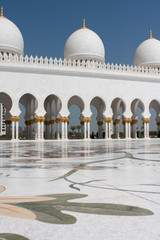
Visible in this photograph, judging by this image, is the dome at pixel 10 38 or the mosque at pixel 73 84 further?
the dome at pixel 10 38

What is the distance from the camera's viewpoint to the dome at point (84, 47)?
20.1 meters

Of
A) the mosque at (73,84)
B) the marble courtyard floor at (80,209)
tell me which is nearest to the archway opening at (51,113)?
the mosque at (73,84)

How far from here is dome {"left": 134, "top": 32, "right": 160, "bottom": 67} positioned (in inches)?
850

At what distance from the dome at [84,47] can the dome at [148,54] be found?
3316 millimetres

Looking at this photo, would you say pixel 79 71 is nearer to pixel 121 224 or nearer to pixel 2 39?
pixel 2 39

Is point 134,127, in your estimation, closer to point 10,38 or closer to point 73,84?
point 73,84

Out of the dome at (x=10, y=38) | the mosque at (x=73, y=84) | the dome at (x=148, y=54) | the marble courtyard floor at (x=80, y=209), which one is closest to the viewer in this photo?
the marble courtyard floor at (x=80, y=209)

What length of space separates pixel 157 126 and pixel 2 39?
509 inches

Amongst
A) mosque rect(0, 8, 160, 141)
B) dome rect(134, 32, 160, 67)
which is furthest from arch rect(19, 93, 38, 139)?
dome rect(134, 32, 160, 67)

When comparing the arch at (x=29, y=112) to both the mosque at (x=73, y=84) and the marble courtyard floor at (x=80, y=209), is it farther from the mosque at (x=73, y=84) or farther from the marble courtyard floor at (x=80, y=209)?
the marble courtyard floor at (x=80, y=209)

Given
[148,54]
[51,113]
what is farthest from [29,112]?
[148,54]

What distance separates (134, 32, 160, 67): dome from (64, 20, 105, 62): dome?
10.9 feet

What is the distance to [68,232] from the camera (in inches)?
35.4

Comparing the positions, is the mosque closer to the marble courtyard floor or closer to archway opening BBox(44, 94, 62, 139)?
archway opening BBox(44, 94, 62, 139)
